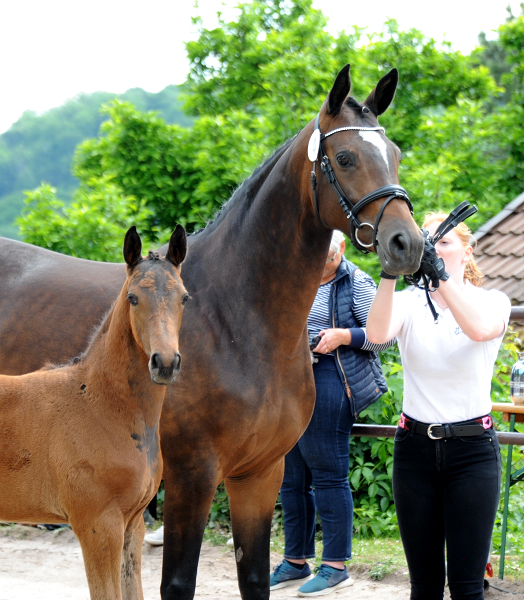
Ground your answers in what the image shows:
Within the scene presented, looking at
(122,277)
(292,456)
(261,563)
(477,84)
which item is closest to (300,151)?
(122,277)

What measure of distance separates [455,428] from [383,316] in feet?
1.83

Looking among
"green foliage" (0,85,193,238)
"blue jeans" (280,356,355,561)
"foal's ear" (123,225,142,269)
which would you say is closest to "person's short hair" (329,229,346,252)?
"blue jeans" (280,356,355,561)

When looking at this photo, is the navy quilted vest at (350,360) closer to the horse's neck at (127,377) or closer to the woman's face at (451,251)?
the woman's face at (451,251)

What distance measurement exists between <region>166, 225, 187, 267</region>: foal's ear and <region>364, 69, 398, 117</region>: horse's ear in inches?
39.4

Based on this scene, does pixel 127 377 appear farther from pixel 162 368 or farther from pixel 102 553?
pixel 102 553

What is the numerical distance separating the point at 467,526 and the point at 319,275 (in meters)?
1.22

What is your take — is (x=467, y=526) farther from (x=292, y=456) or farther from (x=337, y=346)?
(x=292, y=456)

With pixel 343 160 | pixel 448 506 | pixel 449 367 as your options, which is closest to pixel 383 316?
pixel 449 367

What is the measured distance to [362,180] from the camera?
9.00 feet

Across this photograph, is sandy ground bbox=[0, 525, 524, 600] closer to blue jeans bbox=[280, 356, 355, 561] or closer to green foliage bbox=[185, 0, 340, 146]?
blue jeans bbox=[280, 356, 355, 561]

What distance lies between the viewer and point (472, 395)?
2.99 m

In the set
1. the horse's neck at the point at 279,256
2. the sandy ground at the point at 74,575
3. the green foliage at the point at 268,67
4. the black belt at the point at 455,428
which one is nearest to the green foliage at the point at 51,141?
the green foliage at the point at 268,67

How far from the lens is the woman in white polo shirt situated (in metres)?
2.87

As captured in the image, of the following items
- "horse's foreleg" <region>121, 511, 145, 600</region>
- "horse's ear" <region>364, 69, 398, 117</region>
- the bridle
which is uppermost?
"horse's ear" <region>364, 69, 398, 117</region>
